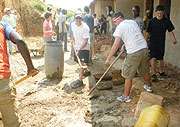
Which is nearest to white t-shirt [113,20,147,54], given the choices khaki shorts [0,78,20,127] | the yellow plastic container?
the yellow plastic container

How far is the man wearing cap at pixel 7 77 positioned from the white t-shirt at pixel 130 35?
1.87 metres

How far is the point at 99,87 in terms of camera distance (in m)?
4.48

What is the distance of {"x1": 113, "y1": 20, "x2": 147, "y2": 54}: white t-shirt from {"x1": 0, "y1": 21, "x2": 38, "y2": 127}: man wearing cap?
1.87 m

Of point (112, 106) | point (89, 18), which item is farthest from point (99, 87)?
point (89, 18)

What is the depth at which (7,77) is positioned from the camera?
2.11 m

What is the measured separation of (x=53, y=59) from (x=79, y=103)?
1788 millimetres

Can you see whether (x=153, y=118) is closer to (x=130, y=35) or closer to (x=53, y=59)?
(x=130, y=35)

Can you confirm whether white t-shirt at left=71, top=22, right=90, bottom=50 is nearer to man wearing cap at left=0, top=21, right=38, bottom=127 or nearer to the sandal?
the sandal

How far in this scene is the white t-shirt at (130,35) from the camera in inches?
134

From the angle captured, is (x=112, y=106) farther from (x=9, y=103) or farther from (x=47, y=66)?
(x=47, y=66)

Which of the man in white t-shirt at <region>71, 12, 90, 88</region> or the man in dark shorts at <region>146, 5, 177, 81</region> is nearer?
the man in dark shorts at <region>146, 5, 177, 81</region>

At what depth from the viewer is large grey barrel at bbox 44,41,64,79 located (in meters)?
5.05

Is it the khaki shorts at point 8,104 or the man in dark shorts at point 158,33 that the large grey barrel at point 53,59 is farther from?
the khaki shorts at point 8,104

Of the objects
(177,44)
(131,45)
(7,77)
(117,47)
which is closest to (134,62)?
(131,45)
